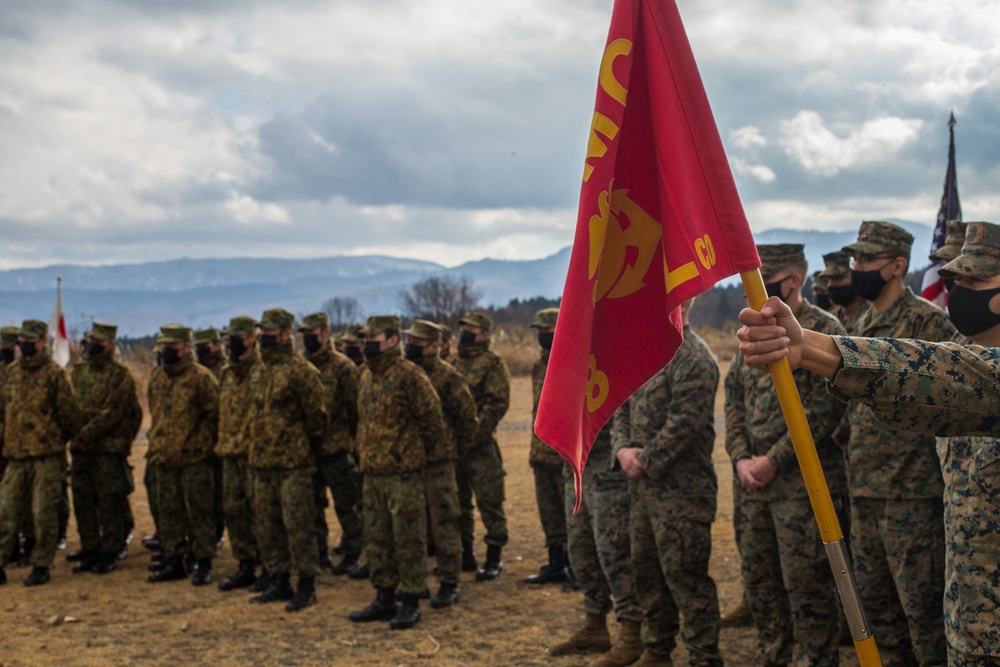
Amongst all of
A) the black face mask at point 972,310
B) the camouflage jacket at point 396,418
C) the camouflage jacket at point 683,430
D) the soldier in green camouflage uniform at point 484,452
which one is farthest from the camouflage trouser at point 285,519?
the black face mask at point 972,310

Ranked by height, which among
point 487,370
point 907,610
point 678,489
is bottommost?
point 907,610

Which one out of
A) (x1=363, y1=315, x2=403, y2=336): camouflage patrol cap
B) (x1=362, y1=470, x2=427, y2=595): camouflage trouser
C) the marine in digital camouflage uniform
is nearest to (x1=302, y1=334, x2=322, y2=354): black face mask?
(x1=363, y1=315, x2=403, y2=336): camouflage patrol cap

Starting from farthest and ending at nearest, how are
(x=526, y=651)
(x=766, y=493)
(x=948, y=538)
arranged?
(x=526, y=651), (x=766, y=493), (x=948, y=538)

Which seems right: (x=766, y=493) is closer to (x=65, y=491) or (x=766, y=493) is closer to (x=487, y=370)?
(x=487, y=370)

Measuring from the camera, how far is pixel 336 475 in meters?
8.93

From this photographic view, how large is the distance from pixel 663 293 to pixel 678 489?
8.75 ft

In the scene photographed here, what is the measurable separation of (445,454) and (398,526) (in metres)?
0.72

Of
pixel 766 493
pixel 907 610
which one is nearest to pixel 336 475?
pixel 766 493

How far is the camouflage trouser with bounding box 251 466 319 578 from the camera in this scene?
7.47m

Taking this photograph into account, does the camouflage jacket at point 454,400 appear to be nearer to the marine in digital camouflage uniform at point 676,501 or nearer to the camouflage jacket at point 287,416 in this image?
the camouflage jacket at point 287,416

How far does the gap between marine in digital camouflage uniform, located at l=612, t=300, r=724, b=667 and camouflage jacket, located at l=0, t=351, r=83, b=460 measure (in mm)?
6179

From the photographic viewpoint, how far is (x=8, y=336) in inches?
372

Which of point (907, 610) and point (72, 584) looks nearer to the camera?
point (907, 610)

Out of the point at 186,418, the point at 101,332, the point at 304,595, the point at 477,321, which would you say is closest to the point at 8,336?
the point at 101,332
